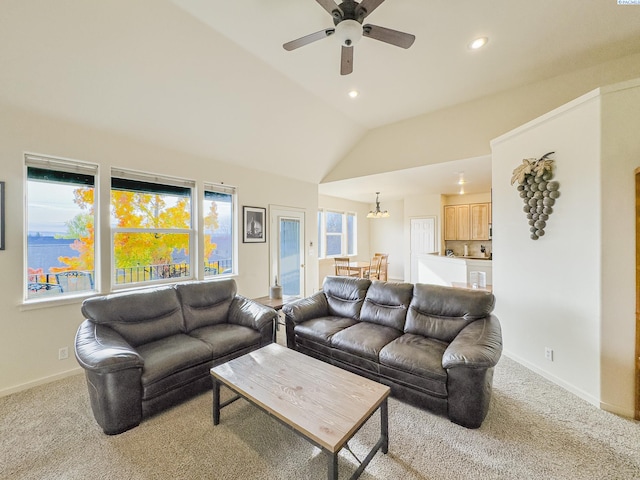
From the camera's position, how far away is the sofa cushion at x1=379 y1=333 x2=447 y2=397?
2020mm

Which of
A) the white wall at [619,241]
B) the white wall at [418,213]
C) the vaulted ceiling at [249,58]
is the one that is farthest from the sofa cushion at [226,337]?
the white wall at [418,213]

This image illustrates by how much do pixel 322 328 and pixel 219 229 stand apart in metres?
2.43

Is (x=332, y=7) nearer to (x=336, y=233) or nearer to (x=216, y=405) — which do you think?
(x=216, y=405)

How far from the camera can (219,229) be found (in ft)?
13.9

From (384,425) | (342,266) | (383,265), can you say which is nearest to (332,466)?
(384,425)

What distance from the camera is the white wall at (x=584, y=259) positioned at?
2.13m

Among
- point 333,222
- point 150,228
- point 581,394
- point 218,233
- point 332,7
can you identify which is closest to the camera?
point 332,7

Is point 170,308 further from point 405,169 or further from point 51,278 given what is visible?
point 405,169

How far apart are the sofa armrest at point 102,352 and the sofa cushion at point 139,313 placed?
143 millimetres

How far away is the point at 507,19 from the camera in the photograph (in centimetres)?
237

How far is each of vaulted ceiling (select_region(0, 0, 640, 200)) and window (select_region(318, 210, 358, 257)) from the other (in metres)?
3.80

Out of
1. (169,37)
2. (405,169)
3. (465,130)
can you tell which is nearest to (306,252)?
(405,169)

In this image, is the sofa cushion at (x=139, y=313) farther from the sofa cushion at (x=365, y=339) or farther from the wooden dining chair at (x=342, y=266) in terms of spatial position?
the wooden dining chair at (x=342, y=266)

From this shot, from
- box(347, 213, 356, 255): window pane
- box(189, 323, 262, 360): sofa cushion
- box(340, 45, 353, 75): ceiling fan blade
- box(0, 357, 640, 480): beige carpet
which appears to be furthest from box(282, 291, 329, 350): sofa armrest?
box(347, 213, 356, 255): window pane
